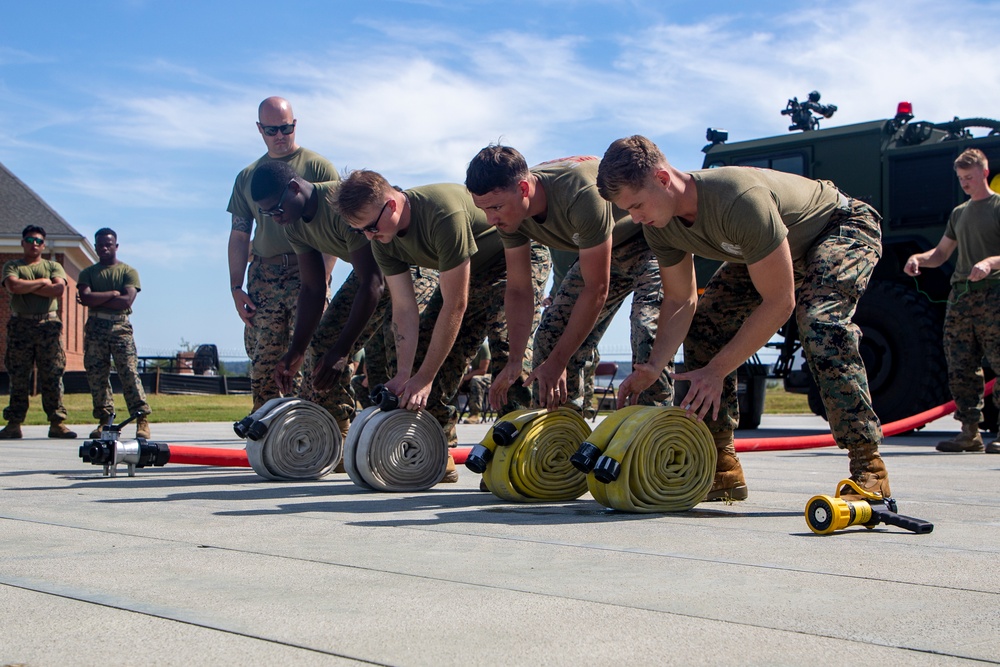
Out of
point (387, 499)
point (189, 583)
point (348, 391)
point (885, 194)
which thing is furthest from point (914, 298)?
point (189, 583)

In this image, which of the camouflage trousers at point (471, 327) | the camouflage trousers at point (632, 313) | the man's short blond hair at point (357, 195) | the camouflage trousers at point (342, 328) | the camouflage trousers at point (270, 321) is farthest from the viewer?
the camouflage trousers at point (270, 321)

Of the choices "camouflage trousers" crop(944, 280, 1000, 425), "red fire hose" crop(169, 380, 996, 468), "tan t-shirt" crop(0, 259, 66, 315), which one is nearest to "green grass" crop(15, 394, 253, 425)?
"tan t-shirt" crop(0, 259, 66, 315)

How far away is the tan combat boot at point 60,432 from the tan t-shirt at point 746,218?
27.2ft

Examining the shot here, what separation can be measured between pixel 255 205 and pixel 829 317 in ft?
15.9

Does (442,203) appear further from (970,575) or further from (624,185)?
(970,575)

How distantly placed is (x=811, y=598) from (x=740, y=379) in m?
10.3

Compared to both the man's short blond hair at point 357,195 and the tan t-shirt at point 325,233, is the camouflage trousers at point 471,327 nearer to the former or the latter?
the tan t-shirt at point 325,233

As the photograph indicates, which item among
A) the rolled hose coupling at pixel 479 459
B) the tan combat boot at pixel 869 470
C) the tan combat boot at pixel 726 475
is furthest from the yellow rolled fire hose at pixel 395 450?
the tan combat boot at pixel 869 470

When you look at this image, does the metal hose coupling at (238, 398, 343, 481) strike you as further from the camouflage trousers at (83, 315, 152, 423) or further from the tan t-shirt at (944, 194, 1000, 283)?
the tan t-shirt at (944, 194, 1000, 283)

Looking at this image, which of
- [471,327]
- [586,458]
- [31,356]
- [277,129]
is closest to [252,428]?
[471,327]

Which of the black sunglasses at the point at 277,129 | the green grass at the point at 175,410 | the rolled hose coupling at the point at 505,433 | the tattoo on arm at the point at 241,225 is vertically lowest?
the green grass at the point at 175,410

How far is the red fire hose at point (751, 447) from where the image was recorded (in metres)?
6.96

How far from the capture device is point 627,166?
436cm

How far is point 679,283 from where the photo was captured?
500 centimetres
